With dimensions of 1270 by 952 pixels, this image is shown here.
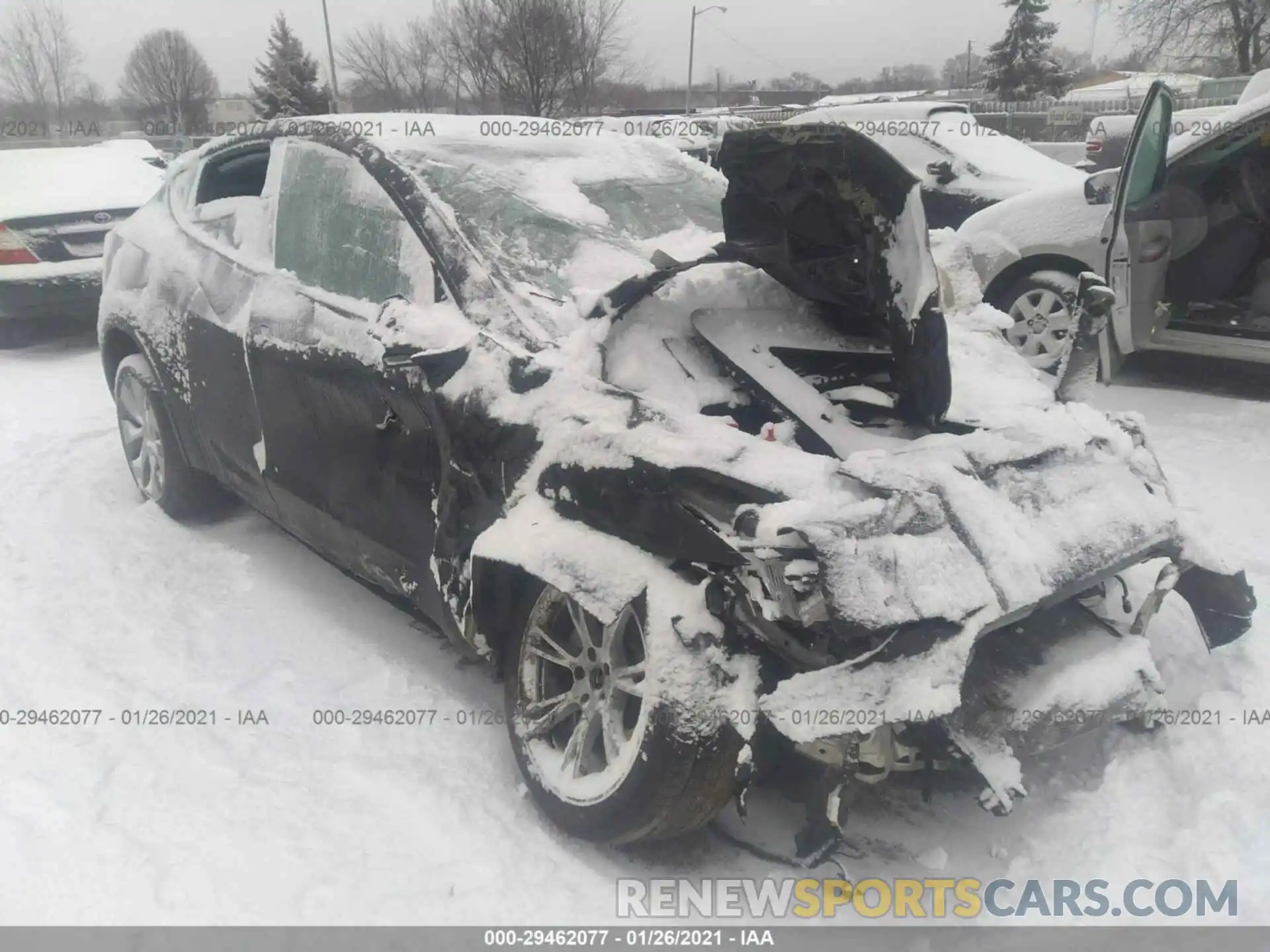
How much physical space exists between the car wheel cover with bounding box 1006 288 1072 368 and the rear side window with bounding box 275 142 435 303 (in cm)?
412

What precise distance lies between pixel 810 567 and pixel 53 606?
312cm

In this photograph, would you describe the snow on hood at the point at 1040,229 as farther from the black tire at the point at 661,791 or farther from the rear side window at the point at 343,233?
the black tire at the point at 661,791

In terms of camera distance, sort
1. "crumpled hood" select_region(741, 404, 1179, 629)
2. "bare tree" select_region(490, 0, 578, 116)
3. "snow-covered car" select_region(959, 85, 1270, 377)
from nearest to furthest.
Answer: "crumpled hood" select_region(741, 404, 1179, 629)
"snow-covered car" select_region(959, 85, 1270, 377)
"bare tree" select_region(490, 0, 578, 116)

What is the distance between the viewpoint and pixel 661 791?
2.26m

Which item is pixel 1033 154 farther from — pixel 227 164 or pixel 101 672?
pixel 101 672

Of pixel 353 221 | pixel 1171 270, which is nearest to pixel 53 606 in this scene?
pixel 353 221

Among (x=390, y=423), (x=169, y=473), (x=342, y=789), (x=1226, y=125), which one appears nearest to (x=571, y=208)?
(x=390, y=423)

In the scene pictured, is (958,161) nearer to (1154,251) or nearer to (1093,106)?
(1154,251)

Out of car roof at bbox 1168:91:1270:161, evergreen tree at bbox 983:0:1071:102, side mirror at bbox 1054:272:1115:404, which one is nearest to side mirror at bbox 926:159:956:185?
car roof at bbox 1168:91:1270:161

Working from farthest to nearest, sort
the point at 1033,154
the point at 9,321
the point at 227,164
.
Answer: the point at 1033,154 < the point at 9,321 < the point at 227,164

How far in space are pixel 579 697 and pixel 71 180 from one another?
8093 millimetres

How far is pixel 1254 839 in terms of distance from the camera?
248cm

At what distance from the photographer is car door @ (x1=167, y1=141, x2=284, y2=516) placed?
3672mm

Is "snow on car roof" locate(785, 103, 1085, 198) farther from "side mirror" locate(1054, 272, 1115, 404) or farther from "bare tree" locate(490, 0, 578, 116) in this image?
"bare tree" locate(490, 0, 578, 116)
